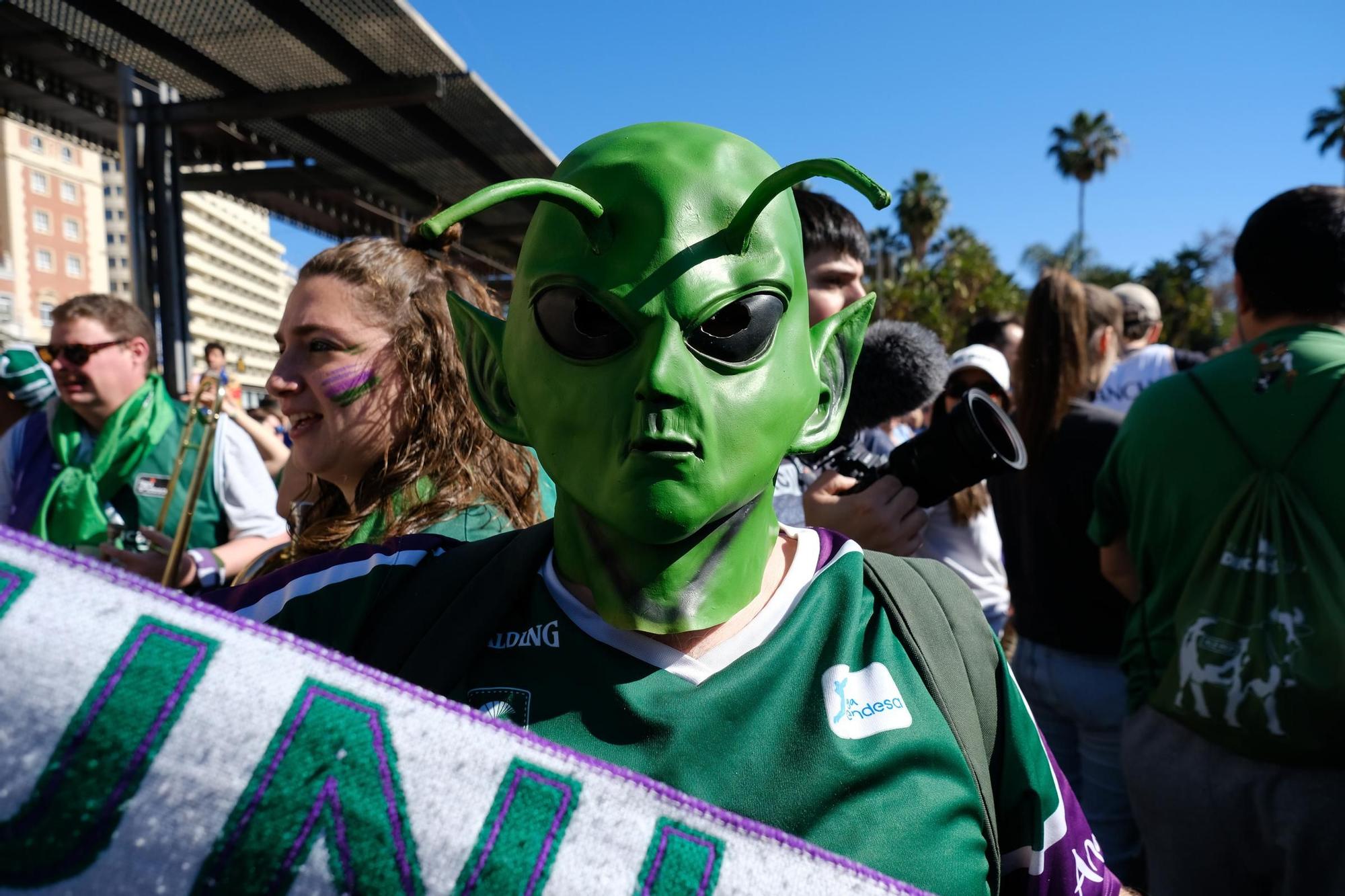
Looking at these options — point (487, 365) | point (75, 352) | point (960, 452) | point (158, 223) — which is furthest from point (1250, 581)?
point (158, 223)

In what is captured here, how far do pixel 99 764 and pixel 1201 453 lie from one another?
228cm

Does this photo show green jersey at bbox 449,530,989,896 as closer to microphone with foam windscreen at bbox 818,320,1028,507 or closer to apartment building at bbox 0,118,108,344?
microphone with foam windscreen at bbox 818,320,1028,507

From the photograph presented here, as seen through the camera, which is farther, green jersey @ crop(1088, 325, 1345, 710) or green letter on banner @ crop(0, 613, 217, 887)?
green jersey @ crop(1088, 325, 1345, 710)

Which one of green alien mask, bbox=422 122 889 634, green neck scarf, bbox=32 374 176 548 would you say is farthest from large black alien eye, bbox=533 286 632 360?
green neck scarf, bbox=32 374 176 548

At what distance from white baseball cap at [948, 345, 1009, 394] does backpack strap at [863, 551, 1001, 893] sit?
7.46 ft

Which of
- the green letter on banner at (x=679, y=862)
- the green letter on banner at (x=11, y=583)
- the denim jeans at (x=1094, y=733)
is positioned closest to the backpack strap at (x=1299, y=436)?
the denim jeans at (x=1094, y=733)

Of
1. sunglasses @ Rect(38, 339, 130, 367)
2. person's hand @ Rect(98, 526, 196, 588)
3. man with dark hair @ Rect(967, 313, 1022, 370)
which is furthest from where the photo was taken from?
man with dark hair @ Rect(967, 313, 1022, 370)

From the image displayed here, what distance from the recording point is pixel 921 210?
35188mm

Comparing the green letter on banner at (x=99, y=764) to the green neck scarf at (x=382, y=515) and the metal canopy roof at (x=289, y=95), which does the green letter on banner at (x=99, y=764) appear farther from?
the metal canopy roof at (x=289, y=95)

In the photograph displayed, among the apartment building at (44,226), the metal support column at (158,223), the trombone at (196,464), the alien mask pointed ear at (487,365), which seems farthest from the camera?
the apartment building at (44,226)

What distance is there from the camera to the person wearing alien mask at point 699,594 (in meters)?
1.06

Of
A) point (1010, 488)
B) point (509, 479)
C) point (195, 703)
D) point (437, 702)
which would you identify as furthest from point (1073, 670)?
point (195, 703)

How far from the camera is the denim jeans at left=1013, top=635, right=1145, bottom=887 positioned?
9.23 ft

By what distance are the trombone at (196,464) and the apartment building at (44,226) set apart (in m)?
52.1
